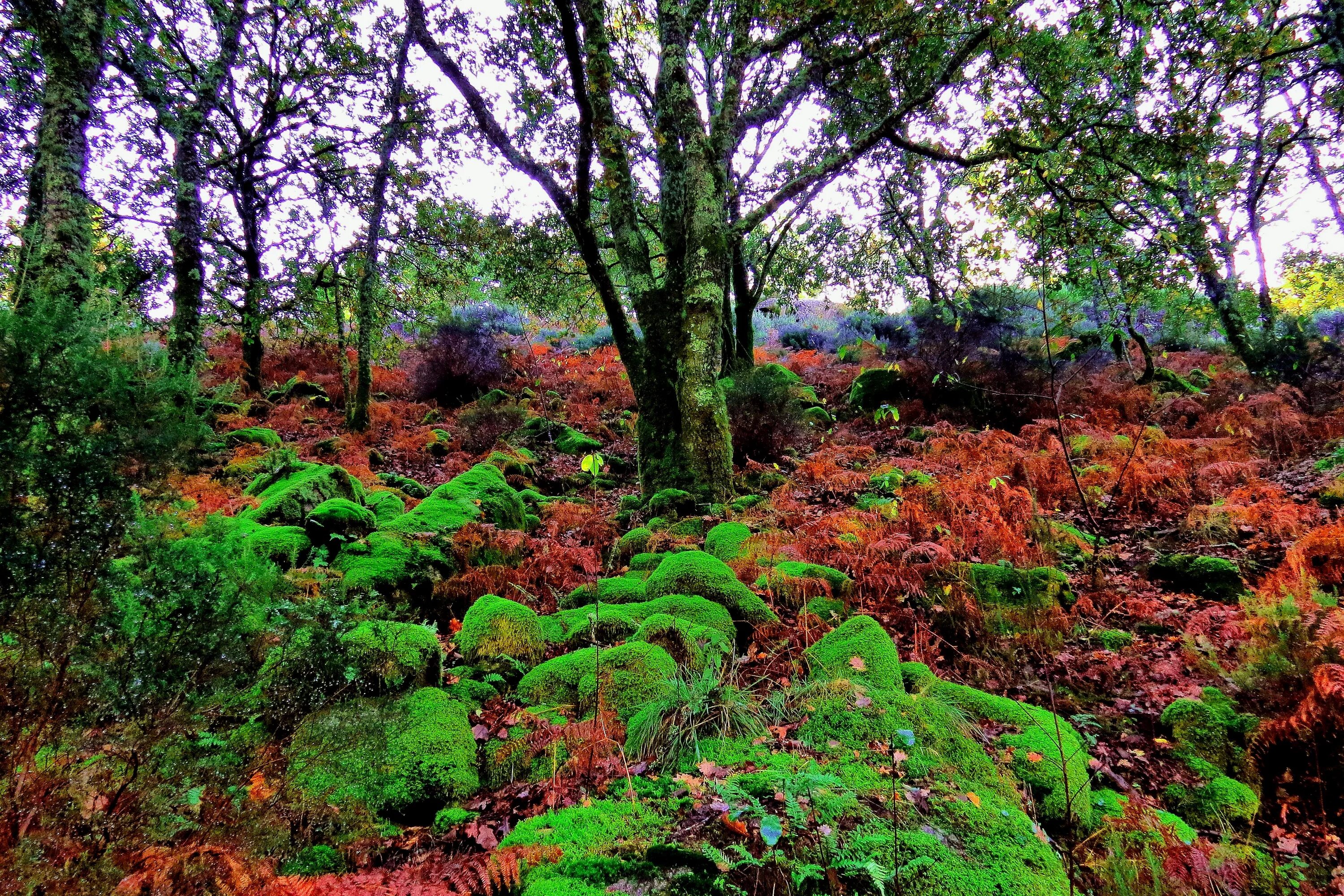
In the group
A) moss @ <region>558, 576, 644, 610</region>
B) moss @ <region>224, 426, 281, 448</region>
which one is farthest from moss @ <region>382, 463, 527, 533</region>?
moss @ <region>224, 426, 281, 448</region>

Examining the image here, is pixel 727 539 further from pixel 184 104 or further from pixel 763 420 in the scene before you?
pixel 184 104

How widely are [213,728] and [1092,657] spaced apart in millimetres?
4607

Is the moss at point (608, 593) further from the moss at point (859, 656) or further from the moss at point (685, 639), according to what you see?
the moss at point (859, 656)

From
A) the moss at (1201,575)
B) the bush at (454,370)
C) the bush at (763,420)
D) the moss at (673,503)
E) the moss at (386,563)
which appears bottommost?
the moss at (1201,575)

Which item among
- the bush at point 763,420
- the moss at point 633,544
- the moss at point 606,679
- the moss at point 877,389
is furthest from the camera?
the moss at point 877,389

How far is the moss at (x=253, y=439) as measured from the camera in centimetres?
A: 901

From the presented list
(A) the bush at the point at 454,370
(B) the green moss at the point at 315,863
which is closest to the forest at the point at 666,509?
(B) the green moss at the point at 315,863

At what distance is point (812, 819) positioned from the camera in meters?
1.82

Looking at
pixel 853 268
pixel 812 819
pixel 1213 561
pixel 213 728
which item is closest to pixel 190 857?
pixel 213 728

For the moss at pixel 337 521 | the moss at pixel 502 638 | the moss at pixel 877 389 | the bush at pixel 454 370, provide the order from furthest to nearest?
the bush at pixel 454 370
the moss at pixel 877 389
the moss at pixel 337 521
the moss at pixel 502 638

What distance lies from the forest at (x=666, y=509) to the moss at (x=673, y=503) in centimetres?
5

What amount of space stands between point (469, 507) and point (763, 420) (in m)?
4.93

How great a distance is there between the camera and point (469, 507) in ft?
18.9

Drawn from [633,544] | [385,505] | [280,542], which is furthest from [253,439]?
[633,544]
